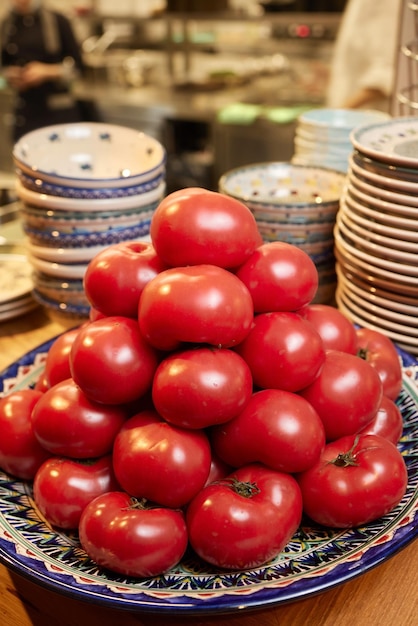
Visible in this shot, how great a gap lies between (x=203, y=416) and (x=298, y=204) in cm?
49

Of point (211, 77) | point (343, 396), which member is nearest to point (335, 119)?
point (343, 396)

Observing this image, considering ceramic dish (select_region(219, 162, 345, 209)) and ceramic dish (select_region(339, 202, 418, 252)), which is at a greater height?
ceramic dish (select_region(339, 202, 418, 252))

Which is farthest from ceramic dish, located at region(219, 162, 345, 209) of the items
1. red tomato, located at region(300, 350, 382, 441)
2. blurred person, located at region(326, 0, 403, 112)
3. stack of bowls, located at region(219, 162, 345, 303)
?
blurred person, located at region(326, 0, 403, 112)

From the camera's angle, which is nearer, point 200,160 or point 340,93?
point 340,93

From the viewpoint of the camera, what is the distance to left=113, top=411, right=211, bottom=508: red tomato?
55 cm

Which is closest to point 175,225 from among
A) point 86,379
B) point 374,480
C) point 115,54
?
point 86,379

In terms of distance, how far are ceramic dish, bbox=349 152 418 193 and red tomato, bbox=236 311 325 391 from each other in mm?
301

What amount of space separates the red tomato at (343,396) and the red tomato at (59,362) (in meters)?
0.26

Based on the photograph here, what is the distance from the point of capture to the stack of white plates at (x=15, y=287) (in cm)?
111

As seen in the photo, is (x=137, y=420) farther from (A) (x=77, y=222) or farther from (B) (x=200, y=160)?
(B) (x=200, y=160)

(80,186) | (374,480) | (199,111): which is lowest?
(199,111)

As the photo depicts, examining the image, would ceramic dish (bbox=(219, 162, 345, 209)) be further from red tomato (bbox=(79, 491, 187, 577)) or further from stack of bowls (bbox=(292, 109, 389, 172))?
red tomato (bbox=(79, 491, 187, 577))

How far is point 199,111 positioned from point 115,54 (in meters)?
1.07

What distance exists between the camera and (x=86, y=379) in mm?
591
